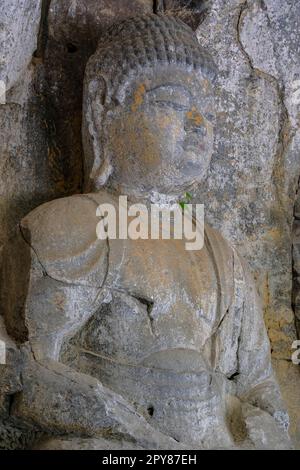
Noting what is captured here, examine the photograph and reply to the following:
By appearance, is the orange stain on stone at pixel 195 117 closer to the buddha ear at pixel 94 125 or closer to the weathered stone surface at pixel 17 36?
the buddha ear at pixel 94 125

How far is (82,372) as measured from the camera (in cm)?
306

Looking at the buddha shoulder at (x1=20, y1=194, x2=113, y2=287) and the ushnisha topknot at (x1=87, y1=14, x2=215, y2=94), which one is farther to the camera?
the ushnisha topknot at (x1=87, y1=14, x2=215, y2=94)

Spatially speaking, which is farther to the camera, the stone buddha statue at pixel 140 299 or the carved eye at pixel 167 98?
the carved eye at pixel 167 98

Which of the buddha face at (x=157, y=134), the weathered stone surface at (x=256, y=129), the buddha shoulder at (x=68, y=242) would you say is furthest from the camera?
the weathered stone surface at (x=256, y=129)

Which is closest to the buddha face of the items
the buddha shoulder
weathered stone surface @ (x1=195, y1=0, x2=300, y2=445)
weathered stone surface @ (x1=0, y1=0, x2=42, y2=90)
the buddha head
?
the buddha head

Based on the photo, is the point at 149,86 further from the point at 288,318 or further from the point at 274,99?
the point at 288,318

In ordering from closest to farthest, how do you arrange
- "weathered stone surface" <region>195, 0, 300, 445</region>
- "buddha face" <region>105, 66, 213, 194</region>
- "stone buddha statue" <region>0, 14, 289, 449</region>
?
1. "stone buddha statue" <region>0, 14, 289, 449</region>
2. "buddha face" <region>105, 66, 213, 194</region>
3. "weathered stone surface" <region>195, 0, 300, 445</region>

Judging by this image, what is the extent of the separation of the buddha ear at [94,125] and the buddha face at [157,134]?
4 centimetres

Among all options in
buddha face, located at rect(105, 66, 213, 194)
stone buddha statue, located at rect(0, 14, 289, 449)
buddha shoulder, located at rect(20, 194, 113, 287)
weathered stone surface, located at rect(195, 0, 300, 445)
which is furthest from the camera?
weathered stone surface, located at rect(195, 0, 300, 445)

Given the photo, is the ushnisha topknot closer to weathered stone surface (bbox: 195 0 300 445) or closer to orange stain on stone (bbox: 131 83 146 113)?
orange stain on stone (bbox: 131 83 146 113)

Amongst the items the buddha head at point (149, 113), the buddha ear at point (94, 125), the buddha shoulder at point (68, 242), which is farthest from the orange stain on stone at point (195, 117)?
the buddha shoulder at point (68, 242)

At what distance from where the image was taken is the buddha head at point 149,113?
329 centimetres

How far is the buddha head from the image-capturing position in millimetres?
3287

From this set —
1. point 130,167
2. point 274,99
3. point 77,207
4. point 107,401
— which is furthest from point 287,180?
point 107,401
